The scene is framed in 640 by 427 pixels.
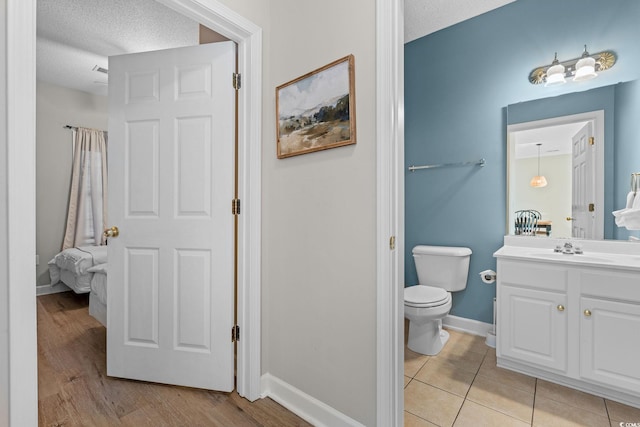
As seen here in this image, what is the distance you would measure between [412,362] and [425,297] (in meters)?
0.46

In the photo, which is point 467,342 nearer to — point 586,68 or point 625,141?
point 625,141

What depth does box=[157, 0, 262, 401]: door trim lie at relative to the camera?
1723mm

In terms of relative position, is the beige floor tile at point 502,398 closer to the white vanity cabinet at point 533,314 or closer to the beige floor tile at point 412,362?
the white vanity cabinet at point 533,314

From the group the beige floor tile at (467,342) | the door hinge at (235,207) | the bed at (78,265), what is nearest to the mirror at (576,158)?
the beige floor tile at (467,342)

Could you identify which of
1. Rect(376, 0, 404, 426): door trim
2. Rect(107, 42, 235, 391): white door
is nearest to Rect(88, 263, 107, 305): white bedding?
Rect(107, 42, 235, 391): white door

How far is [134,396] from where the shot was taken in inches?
69.5

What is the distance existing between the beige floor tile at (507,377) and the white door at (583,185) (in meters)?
1.06

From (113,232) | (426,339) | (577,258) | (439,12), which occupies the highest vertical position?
(439,12)

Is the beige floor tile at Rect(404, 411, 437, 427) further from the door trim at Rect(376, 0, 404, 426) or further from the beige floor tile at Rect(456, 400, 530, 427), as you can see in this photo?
the door trim at Rect(376, 0, 404, 426)

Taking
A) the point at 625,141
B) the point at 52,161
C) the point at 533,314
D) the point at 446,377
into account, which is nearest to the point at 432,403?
the point at 446,377

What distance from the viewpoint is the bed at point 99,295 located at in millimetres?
2348

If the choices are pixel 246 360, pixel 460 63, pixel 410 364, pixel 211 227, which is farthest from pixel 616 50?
pixel 246 360

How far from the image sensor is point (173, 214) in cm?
181

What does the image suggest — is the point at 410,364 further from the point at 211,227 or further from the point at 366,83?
the point at 366,83
